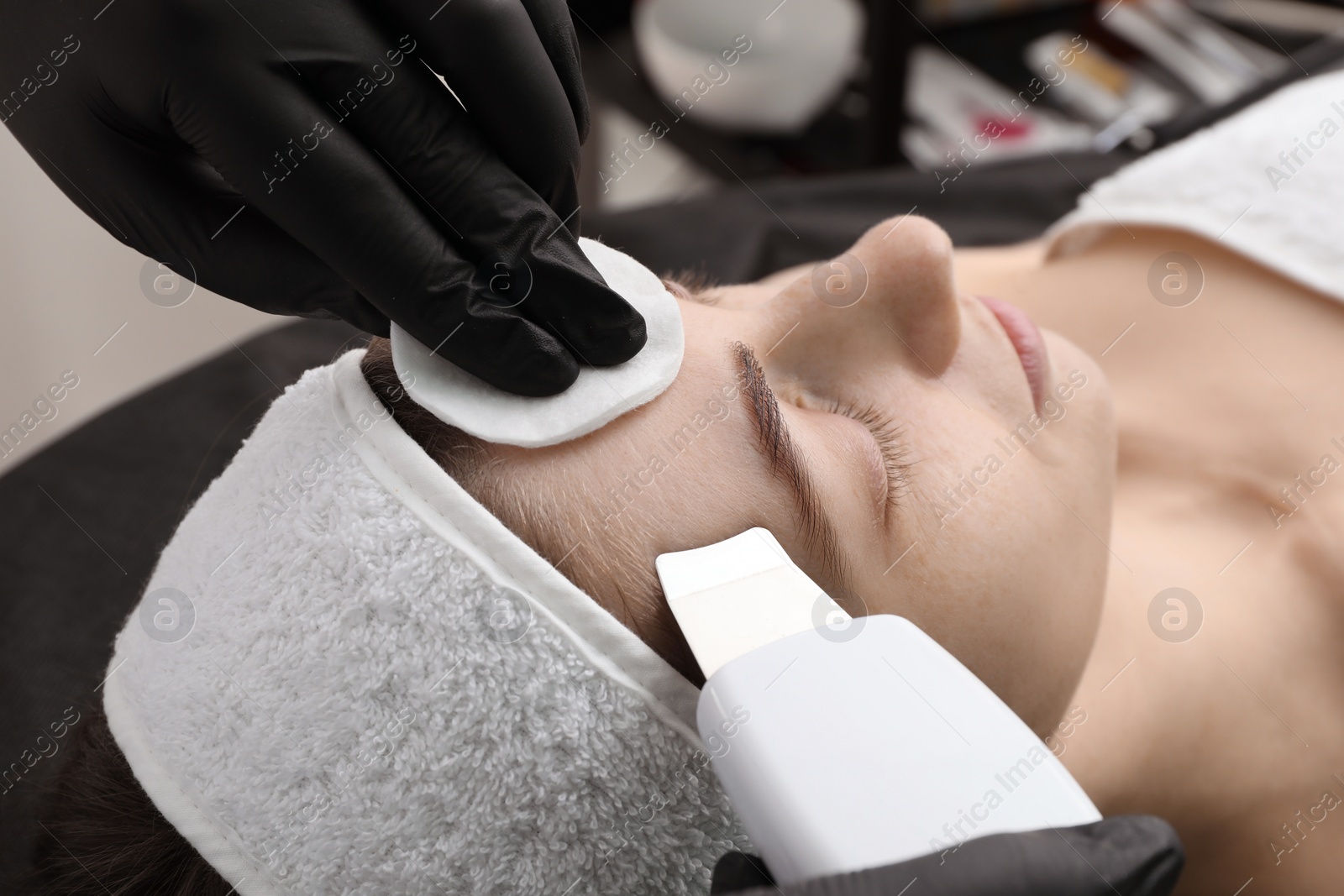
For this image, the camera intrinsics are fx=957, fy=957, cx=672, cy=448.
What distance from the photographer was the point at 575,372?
2.19 feet

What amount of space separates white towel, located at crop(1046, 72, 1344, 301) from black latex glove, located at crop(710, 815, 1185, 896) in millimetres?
741

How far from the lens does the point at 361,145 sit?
2.09 feet

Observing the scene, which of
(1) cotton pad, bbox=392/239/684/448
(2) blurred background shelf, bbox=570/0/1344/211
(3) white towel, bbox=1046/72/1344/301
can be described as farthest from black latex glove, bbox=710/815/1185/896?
(2) blurred background shelf, bbox=570/0/1344/211

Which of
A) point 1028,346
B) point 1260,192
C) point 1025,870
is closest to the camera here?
point 1025,870

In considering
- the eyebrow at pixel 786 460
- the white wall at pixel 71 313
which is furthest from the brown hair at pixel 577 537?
the white wall at pixel 71 313

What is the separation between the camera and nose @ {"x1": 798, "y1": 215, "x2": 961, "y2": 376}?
767 mm

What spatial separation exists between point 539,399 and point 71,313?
1.53 m

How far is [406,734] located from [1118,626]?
2.36ft

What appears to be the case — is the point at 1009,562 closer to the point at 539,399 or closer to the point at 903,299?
the point at 903,299

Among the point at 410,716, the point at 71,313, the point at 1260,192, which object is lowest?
the point at 1260,192

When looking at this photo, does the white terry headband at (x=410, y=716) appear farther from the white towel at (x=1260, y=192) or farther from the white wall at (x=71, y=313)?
the white wall at (x=71, y=313)

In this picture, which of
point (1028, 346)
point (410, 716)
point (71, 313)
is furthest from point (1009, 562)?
point (71, 313)

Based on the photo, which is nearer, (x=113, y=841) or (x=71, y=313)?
(x=113, y=841)

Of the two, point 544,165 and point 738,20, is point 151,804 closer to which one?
point 544,165
